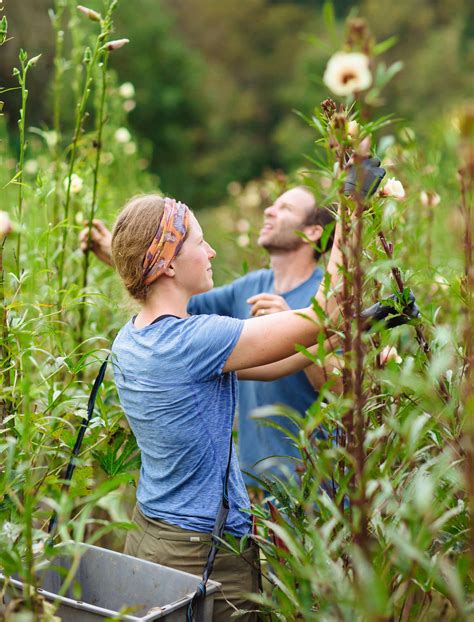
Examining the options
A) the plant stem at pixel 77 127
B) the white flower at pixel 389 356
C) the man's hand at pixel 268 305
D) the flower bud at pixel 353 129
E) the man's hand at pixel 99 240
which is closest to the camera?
the flower bud at pixel 353 129

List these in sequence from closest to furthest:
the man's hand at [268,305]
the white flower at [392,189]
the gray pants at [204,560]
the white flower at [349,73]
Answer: the white flower at [349,73] < the white flower at [392,189] < the gray pants at [204,560] < the man's hand at [268,305]

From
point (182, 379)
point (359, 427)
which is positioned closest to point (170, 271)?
point (182, 379)

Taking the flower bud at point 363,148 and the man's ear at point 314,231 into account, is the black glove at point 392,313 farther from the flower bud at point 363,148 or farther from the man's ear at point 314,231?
the man's ear at point 314,231

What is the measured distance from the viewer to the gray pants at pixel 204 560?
1.68 metres

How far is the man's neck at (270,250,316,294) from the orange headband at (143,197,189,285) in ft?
3.44

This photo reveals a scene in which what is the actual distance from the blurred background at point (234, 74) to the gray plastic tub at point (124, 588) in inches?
496

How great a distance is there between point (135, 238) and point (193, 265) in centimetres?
14

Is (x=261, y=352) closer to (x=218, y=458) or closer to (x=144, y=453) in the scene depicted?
(x=218, y=458)

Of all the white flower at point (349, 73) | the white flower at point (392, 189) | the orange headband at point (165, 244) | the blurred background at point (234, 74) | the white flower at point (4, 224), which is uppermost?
the blurred background at point (234, 74)

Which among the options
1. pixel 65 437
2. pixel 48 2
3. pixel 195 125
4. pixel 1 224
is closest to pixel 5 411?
pixel 65 437

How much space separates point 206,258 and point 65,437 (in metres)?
0.52

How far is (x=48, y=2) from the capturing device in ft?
49.2

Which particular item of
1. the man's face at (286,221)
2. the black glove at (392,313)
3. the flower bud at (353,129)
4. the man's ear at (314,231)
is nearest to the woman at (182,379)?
the black glove at (392,313)

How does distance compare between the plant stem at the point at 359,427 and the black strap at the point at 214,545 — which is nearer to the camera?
the plant stem at the point at 359,427
